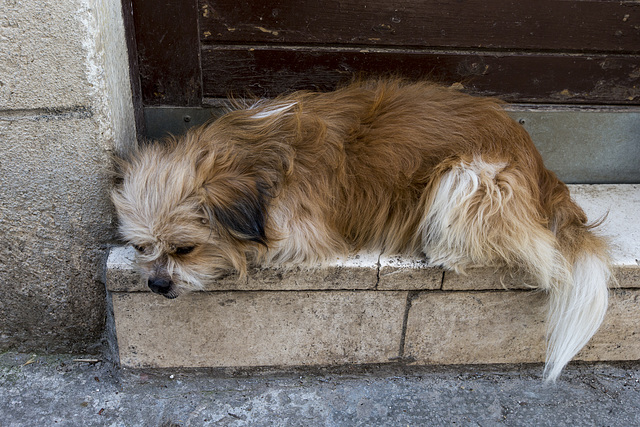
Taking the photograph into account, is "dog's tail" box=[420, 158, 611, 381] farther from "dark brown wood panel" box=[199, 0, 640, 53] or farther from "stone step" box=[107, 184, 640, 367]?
"dark brown wood panel" box=[199, 0, 640, 53]

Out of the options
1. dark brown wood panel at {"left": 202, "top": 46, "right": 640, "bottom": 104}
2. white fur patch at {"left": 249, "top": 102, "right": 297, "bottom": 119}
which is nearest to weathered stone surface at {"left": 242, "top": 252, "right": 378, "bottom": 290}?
white fur patch at {"left": 249, "top": 102, "right": 297, "bottom": 119}

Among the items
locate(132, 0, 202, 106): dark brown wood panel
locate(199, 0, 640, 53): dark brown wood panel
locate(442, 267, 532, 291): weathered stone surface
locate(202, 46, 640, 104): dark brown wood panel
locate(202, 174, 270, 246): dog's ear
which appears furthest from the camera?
locate(202, 46, 640, 104): dark brown wood panel

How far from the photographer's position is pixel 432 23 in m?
3.11

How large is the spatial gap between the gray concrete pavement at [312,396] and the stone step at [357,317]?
87 mm

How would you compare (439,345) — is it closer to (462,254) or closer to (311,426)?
(462,254)

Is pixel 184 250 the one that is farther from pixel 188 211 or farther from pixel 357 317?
pixel 357 317

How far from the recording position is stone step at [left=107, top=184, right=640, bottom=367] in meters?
2.64

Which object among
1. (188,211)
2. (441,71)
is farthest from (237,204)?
(441,71)

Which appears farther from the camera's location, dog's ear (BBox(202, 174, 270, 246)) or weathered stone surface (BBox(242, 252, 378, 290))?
weathered stone surface (BBox(242, 252, 378, 290))

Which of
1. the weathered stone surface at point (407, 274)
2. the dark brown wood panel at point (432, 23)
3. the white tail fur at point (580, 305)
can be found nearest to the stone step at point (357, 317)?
the weathered stone surface at point (407, 274)

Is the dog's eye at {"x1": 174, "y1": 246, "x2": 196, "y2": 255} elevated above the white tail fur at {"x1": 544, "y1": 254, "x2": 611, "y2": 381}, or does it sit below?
above

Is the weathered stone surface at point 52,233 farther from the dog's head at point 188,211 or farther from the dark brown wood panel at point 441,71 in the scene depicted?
the dark brown wood panel at point 441,71

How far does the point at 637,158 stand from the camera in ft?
11.9

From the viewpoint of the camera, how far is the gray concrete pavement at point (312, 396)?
262 centimetres
